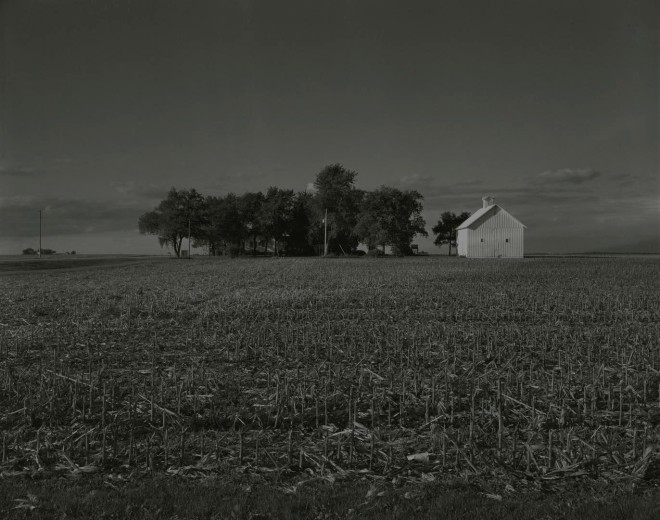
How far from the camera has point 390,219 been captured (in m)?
104

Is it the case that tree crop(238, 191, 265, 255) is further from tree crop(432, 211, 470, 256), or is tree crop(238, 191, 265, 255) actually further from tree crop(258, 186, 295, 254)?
tree crop(432, 211, 470, 256)

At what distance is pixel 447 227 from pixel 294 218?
4027cm

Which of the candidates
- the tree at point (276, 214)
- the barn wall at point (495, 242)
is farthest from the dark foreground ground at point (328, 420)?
the tree at point (276, 214)

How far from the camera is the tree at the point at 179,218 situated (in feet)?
368

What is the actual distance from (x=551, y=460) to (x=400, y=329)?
400 inches

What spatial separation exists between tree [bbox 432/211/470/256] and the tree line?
95.8 feet

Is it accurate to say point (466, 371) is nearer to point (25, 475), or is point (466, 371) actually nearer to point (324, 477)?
point (324, 477)

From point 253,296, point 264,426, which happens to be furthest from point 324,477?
point 253,296

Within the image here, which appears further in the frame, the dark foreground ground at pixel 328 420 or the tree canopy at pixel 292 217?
the tree canopy at pixel 292 217

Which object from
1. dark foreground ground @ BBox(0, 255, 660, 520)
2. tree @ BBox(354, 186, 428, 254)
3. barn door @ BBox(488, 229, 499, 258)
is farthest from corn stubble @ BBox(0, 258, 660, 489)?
tree @ BBox(354, 186, 428, 254)

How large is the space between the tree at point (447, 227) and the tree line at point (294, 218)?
29.2m

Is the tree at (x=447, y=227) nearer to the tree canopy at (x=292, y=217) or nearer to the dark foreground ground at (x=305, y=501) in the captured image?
the tree canopy at (x=292, y=217)

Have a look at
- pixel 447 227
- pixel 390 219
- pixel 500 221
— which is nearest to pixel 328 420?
pixel 500 221

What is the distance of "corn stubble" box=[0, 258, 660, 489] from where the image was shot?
7.40 meters
